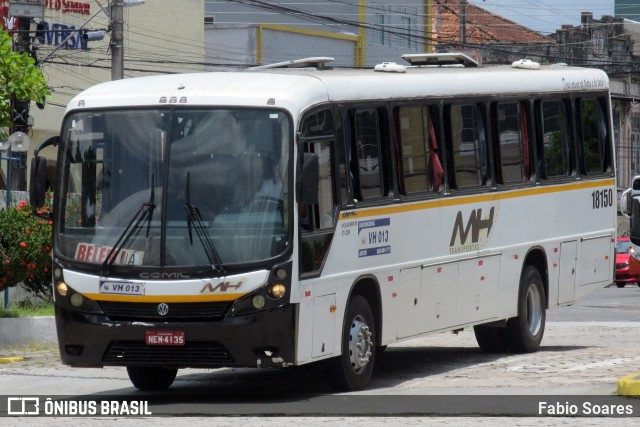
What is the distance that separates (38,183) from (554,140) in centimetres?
730

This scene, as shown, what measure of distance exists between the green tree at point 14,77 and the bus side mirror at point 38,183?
5493mm

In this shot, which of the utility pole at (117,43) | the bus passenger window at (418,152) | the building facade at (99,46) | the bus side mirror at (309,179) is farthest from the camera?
the building facade at (99,46)

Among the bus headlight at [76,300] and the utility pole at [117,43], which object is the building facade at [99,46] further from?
the bus headlight at [76,300]

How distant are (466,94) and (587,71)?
3.50 metres

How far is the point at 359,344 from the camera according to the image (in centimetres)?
1388

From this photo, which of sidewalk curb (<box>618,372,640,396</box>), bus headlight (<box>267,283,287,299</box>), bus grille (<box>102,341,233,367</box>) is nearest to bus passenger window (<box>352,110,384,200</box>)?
bus headlight (<box>267,283,287,299</box>)

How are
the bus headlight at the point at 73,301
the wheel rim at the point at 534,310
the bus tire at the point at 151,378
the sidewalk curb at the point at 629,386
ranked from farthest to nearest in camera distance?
the wheel rim at the point at 534,310
the bus tire at the point at 151,378
the bus headlight at the point at 73,301
the sidewalk curb at the point at 629,386

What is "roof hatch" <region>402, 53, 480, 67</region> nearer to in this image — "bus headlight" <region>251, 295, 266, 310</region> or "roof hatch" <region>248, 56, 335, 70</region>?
"roof hatch" <region>248, 56, 335, 70</region>

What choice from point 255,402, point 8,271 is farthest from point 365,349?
point 8,271

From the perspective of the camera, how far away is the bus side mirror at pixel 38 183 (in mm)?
13398

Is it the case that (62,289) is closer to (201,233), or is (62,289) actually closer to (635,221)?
(201,233)

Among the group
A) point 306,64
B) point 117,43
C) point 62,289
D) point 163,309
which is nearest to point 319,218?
point 163,309

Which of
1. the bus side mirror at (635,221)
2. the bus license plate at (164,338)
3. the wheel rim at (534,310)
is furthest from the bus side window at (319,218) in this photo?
the bus side mirror at (635,221)

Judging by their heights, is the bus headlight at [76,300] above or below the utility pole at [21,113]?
below
